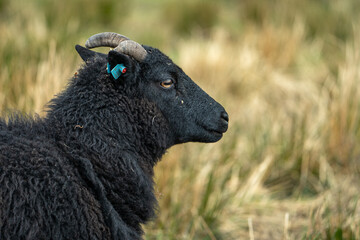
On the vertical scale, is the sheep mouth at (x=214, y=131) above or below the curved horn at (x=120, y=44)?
below

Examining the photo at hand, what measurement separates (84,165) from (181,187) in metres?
2.35

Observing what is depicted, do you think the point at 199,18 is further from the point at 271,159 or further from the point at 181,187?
the point at 181,187

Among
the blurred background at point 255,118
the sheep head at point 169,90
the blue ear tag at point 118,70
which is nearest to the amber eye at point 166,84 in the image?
the sheep head at point 169,90

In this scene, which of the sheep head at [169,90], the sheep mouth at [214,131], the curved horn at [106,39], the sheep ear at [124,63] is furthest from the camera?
the sheep mouth at [214,131]

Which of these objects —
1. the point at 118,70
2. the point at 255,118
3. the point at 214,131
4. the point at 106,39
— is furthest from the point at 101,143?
the point at 255,118

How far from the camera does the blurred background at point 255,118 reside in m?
4.75

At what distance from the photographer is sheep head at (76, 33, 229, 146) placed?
10.4ft

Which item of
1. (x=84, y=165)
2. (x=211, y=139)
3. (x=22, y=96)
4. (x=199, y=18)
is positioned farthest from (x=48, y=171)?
(x=199, y=18)

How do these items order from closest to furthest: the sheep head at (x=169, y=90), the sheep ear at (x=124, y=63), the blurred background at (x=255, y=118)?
the sheep ear at (x=124, y=63)
the sheep head at (x=169, y=90)
the blurred background at (x=255, y=118)

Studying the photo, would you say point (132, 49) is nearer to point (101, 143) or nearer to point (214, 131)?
point (101, 143)

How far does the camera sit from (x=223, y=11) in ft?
42.3

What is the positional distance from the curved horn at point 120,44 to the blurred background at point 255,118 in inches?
43.3

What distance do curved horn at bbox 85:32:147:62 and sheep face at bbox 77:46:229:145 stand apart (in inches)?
2.0

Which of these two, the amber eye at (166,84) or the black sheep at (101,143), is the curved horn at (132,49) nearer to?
the black sheep at (101,143)
